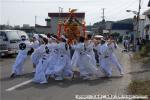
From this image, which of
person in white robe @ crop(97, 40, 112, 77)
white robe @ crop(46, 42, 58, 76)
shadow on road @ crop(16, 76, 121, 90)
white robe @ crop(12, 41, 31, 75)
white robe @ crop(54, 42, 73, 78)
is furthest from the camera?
white robe @ crop(12, 41, 31, 75)

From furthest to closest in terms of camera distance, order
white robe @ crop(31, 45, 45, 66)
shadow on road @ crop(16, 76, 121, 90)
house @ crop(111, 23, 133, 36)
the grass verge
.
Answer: house @ crop(111, 23, 133, 36) < white robe @ crop(31, 45, 45, 66) < shadow on road @ crop(16, 76, 121, 90) < the grass verge

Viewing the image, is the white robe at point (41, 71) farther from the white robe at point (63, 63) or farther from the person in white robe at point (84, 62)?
the person in white robe at point (84, 62)

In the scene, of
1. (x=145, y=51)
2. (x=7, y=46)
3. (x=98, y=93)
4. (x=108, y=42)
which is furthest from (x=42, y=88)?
(x=145, y=51)

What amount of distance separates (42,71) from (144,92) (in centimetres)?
465

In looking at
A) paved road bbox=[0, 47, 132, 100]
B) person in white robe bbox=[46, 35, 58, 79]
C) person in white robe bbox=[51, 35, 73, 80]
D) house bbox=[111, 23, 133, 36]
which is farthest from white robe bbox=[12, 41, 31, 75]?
house bbox=[111, 23, 133, 36]

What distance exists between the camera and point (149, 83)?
13.7 metres

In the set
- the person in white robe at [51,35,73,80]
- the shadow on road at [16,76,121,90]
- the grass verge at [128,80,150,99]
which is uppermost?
the person in white robe at [51,35,73,80]

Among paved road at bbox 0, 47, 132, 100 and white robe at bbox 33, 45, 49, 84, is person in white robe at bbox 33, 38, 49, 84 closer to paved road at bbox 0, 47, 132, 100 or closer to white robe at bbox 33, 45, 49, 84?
white robe at bbox 33, 45, 49, 84

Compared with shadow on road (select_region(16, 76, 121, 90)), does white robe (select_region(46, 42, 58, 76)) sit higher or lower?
higher

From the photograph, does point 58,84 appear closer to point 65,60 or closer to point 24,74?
point 65,60

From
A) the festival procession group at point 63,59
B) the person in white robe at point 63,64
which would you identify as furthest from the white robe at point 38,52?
the person in white robe at point 63,64

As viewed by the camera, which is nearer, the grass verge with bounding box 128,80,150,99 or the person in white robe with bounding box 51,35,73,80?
the grass verge with bounding box 128,80,150,99

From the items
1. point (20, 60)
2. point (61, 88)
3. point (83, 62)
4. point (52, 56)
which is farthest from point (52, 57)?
point (61, 88)

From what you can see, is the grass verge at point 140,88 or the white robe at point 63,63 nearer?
the grass verge at point 140,88
